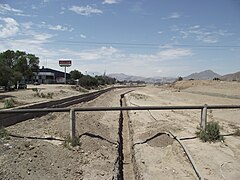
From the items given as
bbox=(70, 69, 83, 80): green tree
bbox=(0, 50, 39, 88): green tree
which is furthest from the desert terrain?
bbox=(70, 69, 83, 80): green tree

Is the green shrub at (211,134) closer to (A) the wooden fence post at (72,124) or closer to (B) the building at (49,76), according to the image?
(A) the wooden fence post at (72,124)

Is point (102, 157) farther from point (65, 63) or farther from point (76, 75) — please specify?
point (65, 63)

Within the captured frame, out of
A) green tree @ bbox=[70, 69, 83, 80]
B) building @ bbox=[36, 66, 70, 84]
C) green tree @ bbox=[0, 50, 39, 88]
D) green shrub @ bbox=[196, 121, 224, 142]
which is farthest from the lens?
building @ bbox=[36, 66, 70, 84]

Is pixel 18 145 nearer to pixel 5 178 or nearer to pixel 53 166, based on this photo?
pixel 53 166

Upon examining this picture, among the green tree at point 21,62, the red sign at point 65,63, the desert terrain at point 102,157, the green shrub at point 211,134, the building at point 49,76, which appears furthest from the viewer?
the building at point 49,76

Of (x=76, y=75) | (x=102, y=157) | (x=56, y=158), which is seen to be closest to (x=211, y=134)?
(x=102, y=157)

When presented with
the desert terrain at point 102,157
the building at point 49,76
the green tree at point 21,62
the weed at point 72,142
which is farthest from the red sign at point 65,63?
the weed at point 72,142

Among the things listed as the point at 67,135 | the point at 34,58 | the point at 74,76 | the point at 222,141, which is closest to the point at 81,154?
the point at 67,135

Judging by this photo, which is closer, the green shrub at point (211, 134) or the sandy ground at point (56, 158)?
the sandy ground at point (56, 158)

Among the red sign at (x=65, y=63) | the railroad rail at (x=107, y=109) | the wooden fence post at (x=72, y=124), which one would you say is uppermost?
the red sign at (x=65, y=63)

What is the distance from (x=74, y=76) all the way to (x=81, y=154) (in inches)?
4331

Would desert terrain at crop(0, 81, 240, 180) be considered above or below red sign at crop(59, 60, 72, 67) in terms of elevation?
below

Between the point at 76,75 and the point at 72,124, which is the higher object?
the point at 76,75

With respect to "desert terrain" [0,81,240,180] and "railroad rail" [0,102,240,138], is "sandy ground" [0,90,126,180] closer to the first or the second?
"desert terrain" [0,81,240,180]
